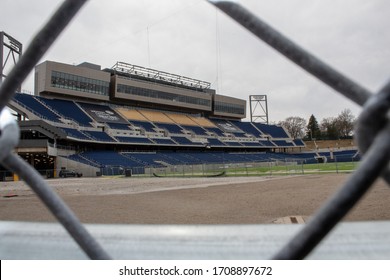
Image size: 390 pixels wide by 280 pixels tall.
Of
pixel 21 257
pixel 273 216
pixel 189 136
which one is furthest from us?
pixel 189 136

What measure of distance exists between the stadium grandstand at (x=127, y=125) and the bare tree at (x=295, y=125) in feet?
24.4

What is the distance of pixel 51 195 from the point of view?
1.93 feet

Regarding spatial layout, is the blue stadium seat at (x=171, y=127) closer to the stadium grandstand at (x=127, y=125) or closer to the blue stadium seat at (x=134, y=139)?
the stadium grandstand at (x=127, y=125)

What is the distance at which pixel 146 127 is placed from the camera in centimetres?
4428

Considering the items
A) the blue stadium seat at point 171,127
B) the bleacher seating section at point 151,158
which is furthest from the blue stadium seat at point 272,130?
the blue stadium seat at point 171,127

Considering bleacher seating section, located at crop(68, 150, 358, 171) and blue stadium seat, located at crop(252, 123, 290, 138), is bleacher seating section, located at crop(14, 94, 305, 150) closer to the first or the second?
blue stadium seat, located at crop(252, 123, 290, 138)

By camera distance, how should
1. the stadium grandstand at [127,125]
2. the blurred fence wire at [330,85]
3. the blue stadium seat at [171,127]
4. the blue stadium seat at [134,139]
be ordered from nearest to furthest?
the blurred fence wire at [330,85], the stadium grandstand at [127,125], the blue stadium seat at [134,139], the blue stadium seat at [171,127]

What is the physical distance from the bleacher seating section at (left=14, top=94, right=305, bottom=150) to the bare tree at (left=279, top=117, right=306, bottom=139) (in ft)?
22.7

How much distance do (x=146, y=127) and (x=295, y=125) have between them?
38465 mm

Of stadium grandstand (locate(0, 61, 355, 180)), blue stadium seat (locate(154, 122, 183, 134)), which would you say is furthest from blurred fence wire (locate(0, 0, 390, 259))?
blue stadium seat (locate(154, 122, 183, 134))


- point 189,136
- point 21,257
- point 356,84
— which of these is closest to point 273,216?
point 21,257

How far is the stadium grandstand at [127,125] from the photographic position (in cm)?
3238
